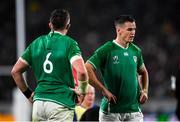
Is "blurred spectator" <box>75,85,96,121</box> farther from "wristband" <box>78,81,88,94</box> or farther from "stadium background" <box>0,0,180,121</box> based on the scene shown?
"stadium background" <box>0,0,180,121</box>

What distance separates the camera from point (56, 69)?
298 inches

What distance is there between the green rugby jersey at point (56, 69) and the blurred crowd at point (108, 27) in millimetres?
13650

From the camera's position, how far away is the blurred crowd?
22016 mm

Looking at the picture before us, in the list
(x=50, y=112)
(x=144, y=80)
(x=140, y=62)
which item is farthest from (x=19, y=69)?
(x=144, y=80)

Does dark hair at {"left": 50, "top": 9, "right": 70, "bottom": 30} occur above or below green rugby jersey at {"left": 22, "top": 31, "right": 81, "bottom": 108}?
above

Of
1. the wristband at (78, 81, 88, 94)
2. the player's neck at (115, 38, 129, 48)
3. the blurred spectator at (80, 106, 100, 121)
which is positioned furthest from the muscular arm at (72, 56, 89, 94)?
the blurred spectator at (80, 106, 100, 121)

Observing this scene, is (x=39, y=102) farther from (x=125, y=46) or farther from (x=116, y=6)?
(x=116, y=6)

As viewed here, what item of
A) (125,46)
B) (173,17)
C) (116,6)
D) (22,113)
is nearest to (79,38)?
(116,6)

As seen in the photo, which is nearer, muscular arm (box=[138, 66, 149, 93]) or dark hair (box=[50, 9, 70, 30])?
dark hair (box=[50, 9, 70, 30])

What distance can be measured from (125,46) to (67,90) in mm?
1095

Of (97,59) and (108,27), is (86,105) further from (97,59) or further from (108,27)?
(108,27)

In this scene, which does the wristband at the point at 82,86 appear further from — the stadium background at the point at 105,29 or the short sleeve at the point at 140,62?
the stadium background at the point at 105,29

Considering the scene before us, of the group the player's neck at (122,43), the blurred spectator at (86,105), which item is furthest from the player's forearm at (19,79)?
the blurred spectator at (86,105)

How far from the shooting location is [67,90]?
7621 mm
